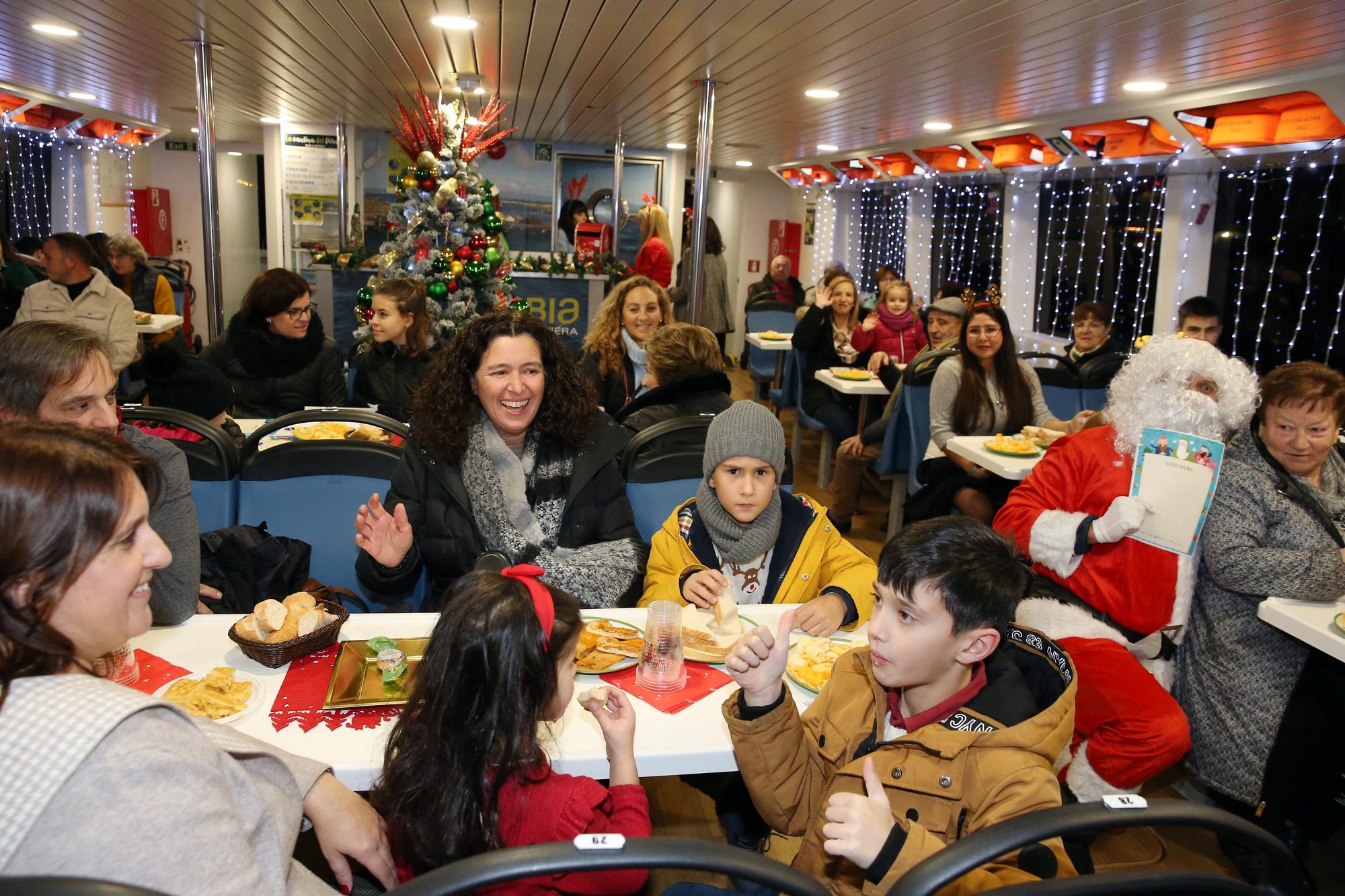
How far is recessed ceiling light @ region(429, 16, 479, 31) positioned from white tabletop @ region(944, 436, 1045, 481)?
3.40 metres

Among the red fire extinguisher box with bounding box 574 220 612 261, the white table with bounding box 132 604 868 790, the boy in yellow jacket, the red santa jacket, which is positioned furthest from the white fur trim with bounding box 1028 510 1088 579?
the red fire extinguisher box with bounding box 574 220 612 261

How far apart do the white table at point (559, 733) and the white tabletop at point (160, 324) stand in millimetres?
6522

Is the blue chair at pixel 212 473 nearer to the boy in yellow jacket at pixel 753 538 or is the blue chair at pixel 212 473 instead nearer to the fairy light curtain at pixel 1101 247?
the boy in yellow jacket at pixel 753 538

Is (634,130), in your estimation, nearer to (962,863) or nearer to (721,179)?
(721,179)

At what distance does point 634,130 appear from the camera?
1068 centimetres

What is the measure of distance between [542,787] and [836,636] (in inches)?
40.7

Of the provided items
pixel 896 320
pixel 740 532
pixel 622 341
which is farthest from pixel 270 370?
pixel 896 320

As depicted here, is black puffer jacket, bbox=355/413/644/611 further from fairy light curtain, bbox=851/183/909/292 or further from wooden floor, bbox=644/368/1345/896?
fairy light curtain, bbox=851/183/909/292

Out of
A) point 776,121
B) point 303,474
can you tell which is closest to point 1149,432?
point 303,474

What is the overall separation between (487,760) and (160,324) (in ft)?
26.5

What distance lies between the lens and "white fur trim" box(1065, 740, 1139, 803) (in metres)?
2.70

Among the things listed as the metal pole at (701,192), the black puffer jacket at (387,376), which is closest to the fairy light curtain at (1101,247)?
the metal pole at (701,192)

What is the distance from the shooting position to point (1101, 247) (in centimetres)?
860

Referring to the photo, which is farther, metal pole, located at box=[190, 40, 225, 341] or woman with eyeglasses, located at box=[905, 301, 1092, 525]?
metal pole, located at box=[190, 40, 225, 341]
